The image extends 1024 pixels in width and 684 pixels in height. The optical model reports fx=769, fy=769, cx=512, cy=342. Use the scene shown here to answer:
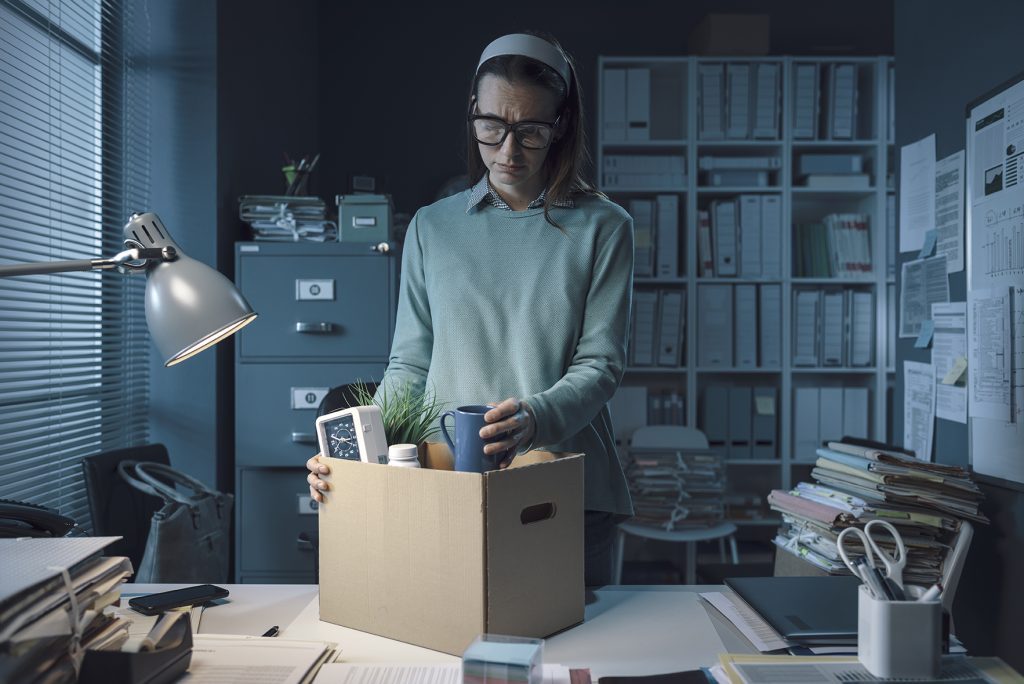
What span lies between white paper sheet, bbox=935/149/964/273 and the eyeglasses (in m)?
1.16

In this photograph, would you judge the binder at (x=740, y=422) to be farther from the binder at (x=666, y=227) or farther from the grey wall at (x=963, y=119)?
the grey wall at (x=963, y=119)

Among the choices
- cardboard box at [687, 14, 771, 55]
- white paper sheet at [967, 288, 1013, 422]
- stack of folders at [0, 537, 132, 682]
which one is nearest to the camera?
stack of folders at [0, 537, 132, 682]

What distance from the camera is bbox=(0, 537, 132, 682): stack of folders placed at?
0.67 m

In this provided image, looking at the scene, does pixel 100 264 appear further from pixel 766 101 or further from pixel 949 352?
pixel 766 101

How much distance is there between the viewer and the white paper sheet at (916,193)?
2023 millimetres

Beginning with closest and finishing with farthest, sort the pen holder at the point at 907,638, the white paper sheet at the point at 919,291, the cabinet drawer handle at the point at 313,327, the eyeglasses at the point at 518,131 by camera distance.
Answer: the pen holder at the point at 907,638, the eyeglasses at the point at 518,131, the white paper sheet at the point at 919,291, the cabinet drawer handle at the point at 313,327

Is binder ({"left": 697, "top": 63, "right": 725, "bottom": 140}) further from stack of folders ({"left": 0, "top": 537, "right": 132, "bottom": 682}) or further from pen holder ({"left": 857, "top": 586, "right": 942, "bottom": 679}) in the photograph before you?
stack of folders ({"left": 0, "top": 537, "right": 132, "bottom": 682})

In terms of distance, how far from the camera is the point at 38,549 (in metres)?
0.82

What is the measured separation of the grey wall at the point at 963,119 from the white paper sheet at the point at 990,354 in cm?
10

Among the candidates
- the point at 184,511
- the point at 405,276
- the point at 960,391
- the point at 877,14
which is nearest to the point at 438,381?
the point at 405,276

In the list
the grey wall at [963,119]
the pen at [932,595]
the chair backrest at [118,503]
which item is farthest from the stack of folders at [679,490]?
the pen at [932,595]

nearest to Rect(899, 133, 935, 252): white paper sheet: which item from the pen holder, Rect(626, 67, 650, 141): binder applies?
the pen holder

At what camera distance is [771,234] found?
12.3 feet

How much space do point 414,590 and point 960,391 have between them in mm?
1520
